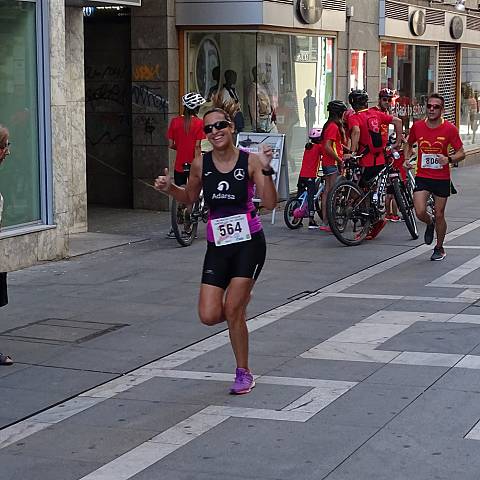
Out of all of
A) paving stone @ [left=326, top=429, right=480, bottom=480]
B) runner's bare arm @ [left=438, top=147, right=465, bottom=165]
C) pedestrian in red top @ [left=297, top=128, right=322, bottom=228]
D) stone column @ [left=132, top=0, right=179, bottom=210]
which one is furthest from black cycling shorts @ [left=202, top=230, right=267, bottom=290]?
stone column @ [left=132, top=0, right=179, bottom=210]

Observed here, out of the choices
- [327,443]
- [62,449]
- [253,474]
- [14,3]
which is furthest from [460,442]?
[14,3]

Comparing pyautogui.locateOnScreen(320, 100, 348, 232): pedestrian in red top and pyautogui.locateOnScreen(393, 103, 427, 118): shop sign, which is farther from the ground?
pyautogui.locateOnScreen(393, 103, 427, 118): shop sign

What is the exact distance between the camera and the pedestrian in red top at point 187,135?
42.8 feet

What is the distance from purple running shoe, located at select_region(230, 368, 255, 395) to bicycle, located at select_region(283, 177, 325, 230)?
763cm

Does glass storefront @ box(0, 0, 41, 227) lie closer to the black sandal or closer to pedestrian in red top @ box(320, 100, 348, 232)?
pedestrian in red top @ box(320, 100, 348, 232)

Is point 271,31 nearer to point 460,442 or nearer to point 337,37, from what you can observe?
point 337,37

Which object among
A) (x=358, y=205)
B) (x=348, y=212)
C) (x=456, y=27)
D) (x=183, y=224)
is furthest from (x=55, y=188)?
(x=456, y=27)

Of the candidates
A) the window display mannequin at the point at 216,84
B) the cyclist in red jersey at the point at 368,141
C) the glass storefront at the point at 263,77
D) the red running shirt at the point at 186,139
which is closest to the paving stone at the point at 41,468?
the red running shirt at the point at 186,139

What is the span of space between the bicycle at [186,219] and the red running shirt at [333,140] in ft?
6.44

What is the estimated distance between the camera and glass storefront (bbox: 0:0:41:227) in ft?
38.2

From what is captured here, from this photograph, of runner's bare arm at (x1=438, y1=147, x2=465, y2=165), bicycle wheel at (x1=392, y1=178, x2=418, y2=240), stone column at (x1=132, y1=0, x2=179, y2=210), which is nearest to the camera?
runner's bare arm at (x1=438, y1=147, x2=465, y2=165)

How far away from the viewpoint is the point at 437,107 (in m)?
11.8

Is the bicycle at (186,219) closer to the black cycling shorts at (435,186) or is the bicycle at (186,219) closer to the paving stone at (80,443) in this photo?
the black cycling shorts at (435,186)

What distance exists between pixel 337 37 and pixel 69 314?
11443 mm
